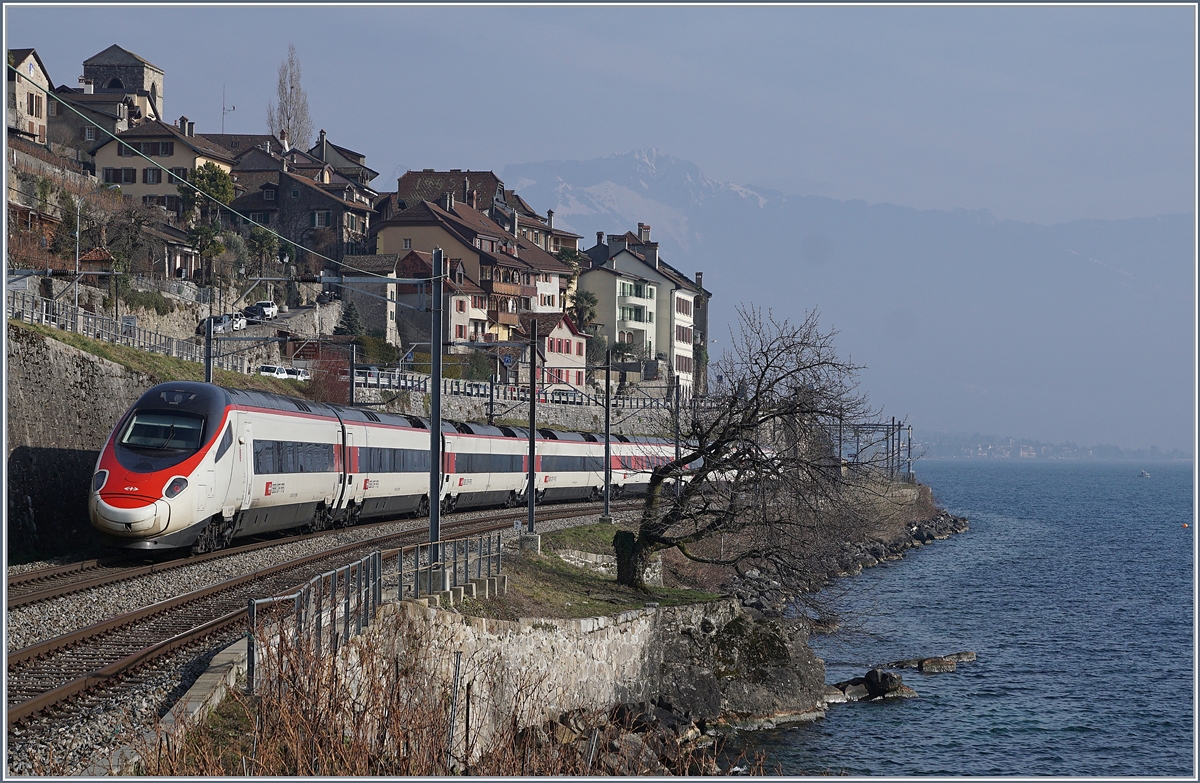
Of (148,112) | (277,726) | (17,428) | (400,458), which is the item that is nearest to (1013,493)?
(148,112)

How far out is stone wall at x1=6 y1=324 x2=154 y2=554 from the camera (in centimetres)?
2681

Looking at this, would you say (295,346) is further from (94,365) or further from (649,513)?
(649,513)

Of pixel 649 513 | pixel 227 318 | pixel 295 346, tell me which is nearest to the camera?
pixel 649 513

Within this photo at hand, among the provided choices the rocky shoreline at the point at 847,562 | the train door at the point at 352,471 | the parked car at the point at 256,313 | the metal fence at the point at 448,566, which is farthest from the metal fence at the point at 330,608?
the parked car at the point at 256,313

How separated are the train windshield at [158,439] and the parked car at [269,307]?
53.4 metres

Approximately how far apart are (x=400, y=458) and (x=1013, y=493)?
150 m

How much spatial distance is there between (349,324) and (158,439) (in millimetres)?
62837

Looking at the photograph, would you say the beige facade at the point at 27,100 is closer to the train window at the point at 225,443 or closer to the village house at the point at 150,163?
the village house at the point at 150,163

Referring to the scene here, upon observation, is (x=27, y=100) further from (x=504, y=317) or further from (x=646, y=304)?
(x=646, y=304)

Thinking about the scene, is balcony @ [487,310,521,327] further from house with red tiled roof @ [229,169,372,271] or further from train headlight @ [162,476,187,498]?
train headlight @ [162,476,187,498]

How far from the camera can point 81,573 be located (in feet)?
70.6

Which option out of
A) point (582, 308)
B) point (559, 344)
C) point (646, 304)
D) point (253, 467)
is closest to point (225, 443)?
point (253, 467)

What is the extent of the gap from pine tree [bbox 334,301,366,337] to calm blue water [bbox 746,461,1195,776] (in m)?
40.4

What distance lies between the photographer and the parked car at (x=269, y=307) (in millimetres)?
75512
